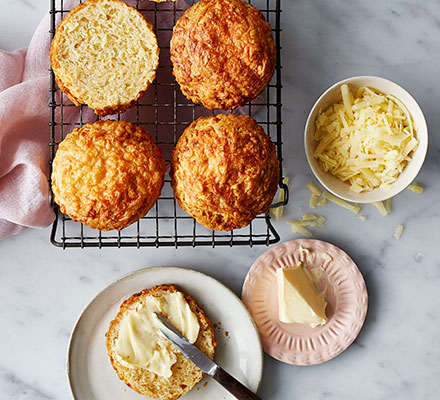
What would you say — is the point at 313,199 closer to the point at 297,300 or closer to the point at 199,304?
the point at 297,300

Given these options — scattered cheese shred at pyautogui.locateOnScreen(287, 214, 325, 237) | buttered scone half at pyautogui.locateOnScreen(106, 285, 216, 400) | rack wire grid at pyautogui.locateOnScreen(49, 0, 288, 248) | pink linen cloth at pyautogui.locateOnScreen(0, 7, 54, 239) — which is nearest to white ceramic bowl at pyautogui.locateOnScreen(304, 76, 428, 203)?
rack wire grid at pyautogui.locateOnScreen(49, 0, 288, 248)

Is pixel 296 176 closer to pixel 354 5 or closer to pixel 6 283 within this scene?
pixel 354 5

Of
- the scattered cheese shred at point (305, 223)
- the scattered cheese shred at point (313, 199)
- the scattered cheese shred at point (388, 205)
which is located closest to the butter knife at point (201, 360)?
the scattered cheese shred at point (305, 223)

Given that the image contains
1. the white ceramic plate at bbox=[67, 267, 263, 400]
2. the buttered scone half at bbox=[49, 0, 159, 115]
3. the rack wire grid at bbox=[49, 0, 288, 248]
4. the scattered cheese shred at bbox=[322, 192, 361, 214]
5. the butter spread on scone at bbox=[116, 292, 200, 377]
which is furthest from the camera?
the scattered cheese shred at bbox=[322, 192, 361, 214]

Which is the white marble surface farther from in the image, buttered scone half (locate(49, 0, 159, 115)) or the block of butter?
buttered scone half (locate(49, 0, 159, 115))

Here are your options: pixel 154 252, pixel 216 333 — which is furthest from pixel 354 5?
pixel 216 333

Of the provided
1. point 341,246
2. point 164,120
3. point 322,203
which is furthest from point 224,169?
point 341,246
